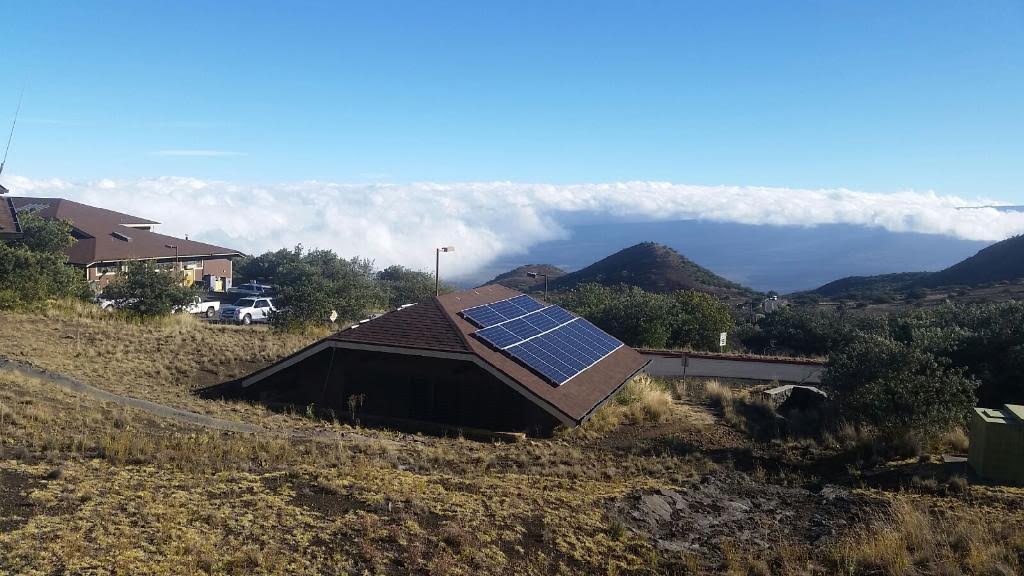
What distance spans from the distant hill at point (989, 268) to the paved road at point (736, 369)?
66537 millimetres

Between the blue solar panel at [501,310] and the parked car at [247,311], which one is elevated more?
the blue solar panel at [501,310]

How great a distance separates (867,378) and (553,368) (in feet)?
25.0

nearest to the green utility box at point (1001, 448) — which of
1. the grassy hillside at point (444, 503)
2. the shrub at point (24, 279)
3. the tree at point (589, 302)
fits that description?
the grassy hillside at point (444, 503)

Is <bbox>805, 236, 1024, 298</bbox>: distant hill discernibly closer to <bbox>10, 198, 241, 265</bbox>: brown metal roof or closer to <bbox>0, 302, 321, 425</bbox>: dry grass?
<bbox>10, 198, 241, 265</bbox>: brown metal roof

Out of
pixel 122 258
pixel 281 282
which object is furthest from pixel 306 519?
pixel 281 282

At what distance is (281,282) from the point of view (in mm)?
58781

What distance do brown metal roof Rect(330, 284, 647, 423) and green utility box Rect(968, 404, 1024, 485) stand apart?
7.89 metres

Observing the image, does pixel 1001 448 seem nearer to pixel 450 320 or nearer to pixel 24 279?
pixel 450 320

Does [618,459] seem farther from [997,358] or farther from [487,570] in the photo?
[997,358]

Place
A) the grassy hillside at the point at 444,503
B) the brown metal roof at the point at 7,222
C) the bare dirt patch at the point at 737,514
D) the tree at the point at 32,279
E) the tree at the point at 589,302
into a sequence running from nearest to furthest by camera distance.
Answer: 1. the grassy hillside at the point at 444,503
2. the bare dirt patch at the point at 737,514
3. the brown metal roof at the point at 7,222
4. the tree at the point at 32,279
5. the tree at the point at 589,302

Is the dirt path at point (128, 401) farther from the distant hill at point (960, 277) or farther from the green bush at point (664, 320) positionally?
the distant hill at point (960, 277)

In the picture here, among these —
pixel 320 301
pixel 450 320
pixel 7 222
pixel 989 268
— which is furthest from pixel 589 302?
pixel 989 268

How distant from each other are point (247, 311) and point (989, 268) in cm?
9021

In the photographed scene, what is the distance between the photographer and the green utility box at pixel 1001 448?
1228cm
